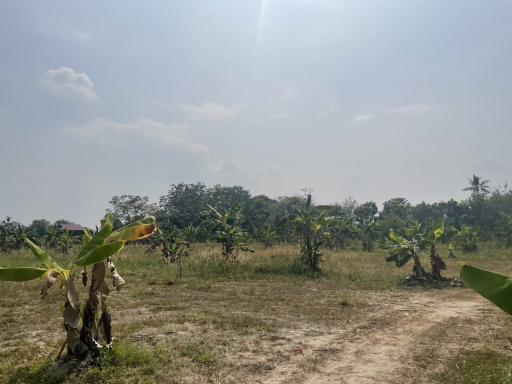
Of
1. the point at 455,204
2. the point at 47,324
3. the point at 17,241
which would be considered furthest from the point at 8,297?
the point at 455,204

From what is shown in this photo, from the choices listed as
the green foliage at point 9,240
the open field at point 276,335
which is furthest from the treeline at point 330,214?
the open field at point 276,335

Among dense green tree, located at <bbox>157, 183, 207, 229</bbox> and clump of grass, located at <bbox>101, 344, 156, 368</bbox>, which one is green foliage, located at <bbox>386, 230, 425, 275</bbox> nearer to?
clump of grass, located at <bbox>101, 344, 156, 368</bbox>

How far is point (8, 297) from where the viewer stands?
1268 centimetres

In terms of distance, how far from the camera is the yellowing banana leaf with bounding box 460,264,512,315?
3.21m

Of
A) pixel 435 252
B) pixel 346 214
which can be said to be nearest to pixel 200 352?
pixel 435 252

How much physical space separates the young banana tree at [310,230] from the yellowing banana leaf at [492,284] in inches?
649

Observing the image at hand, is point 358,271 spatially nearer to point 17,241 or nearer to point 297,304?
point 297,304

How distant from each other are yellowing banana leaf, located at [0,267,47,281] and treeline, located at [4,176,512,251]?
16703mm

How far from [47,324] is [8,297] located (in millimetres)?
4688

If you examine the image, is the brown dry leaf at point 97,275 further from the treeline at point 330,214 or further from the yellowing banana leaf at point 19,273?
the treeline at point 330,214

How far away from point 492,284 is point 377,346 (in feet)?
16.1

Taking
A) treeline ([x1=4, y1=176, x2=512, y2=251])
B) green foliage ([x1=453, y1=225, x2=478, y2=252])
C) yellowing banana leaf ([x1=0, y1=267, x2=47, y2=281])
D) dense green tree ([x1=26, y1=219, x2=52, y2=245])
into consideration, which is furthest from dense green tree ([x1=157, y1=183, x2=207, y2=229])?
yellowing banana leaf ([x1=0, y1=267, x2=47, y2=281])

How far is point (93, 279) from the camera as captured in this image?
6691 mm

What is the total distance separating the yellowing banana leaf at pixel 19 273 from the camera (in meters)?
5.70
